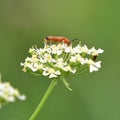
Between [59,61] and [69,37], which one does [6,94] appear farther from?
[69,37]

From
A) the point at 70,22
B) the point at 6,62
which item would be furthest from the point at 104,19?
the point at 6,62

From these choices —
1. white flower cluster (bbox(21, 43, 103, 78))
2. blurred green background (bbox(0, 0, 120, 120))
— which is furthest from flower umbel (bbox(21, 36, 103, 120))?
blurred green background (bbox(0, 0, 120, 120))

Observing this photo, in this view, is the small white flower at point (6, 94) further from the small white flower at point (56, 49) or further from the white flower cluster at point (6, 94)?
the small white flower at point (56, 49)

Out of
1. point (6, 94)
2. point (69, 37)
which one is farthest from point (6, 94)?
point (69, 37)

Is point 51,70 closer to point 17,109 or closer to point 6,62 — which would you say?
point 17,109

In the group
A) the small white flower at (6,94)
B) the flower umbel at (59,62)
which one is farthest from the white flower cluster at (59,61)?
the small white flower at (6,94)
